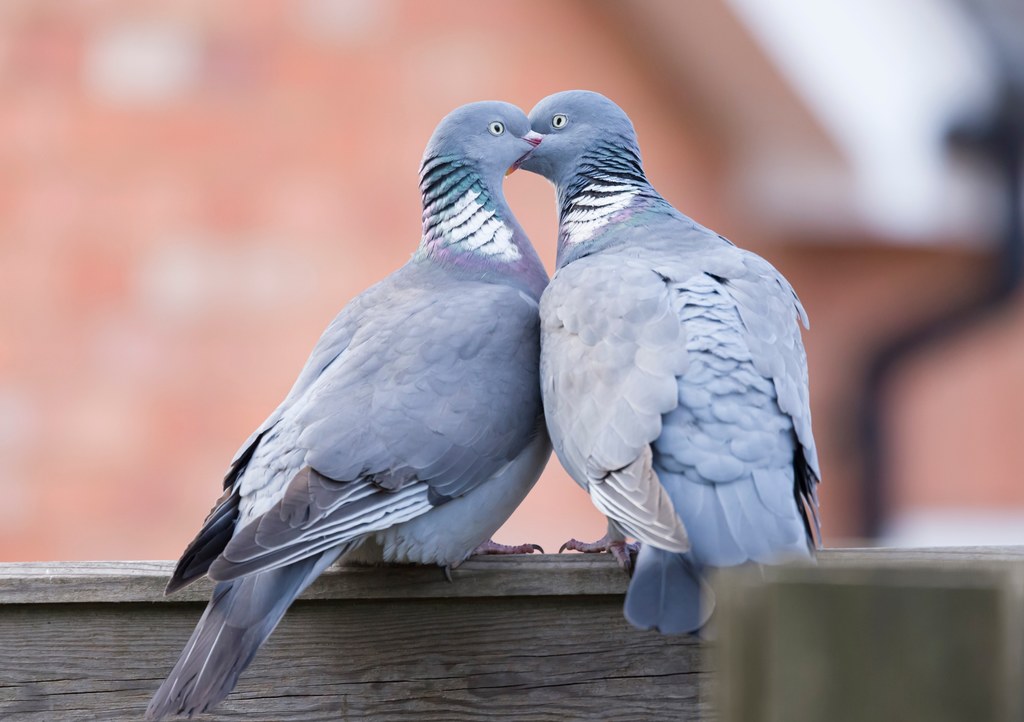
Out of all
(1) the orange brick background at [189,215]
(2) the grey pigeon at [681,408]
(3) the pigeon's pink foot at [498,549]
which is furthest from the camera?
(1) the orange brick background at [189,215]

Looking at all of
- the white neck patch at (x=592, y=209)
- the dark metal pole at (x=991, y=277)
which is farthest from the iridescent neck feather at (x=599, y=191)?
the dark metal pole at (x=991, y=277)

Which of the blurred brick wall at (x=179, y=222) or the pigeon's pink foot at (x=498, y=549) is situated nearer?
the pigeon's pink foot at (x=498, y=549)

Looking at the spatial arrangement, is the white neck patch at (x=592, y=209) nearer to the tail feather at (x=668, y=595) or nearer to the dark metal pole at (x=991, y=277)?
the tail feather at (x=668, y=595)

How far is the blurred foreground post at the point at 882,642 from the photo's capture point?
86 cm

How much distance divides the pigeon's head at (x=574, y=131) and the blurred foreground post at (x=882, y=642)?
231 cm

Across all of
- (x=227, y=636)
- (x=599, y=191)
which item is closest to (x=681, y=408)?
(x=227, y=636)

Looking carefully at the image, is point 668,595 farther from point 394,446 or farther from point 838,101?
point 838,101

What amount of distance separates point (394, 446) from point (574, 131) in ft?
3.83

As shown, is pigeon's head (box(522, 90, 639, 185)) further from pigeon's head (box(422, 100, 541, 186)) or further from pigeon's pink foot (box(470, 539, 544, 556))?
pigeon's pink foot (box(470, 539, 544, 556))

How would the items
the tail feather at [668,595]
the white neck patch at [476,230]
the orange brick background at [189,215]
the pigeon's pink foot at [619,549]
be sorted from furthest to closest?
the orange brick background at [189,215] → the white neck patch at [476,230] → the pigeon's pink foot at [619,549] → the tail feather at [668,595]

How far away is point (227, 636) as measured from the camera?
189 cm

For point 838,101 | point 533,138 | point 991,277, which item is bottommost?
point 991,277

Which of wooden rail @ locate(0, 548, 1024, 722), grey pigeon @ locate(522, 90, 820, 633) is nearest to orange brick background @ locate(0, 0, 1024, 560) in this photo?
grey pigeon @ locate(522, 90, 820, 633)

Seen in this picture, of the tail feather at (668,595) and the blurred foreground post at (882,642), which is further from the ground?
the blurred foreground post at (882,642)
